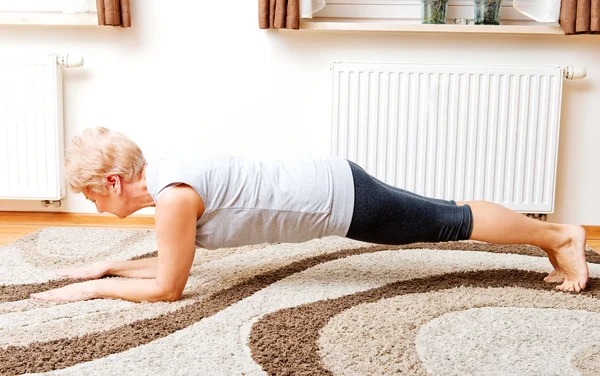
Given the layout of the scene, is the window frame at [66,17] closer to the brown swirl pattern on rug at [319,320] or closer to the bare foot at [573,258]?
the brown swirl pattern on rug at [319,320]

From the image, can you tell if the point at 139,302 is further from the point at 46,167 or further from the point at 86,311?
the point at 46,167

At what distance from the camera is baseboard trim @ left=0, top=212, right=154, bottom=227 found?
275cm

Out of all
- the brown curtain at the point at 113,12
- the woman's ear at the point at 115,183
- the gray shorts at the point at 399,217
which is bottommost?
the gray shorts at the point at 399,217

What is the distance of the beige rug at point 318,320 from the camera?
4.06ft

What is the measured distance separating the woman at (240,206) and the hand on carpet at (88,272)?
0.55 ft

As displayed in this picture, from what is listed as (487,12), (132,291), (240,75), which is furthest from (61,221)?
(487,12)

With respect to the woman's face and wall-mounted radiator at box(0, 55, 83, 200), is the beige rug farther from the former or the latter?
wall-mounted radiator at box(0, 55, 83, 200)

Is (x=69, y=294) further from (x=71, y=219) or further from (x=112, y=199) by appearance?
(x=71, y=219)

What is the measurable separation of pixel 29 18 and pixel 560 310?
222 cm

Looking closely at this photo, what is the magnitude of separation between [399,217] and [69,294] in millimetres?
827

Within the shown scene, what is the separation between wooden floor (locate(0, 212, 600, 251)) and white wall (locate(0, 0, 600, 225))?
10.8 inches

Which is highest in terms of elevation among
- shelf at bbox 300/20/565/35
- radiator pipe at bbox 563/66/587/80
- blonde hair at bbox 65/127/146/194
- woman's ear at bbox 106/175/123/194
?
shelf at bbox 300/20/565/35

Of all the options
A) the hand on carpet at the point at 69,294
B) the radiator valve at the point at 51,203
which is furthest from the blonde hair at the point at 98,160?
the radiator valve at the point at 51,203

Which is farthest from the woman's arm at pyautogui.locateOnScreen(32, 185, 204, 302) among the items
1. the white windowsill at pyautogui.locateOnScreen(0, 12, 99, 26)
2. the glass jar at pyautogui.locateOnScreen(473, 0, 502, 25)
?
the glass jar at pyautogui.locateOnScreen(473, 0, 502, 25)
